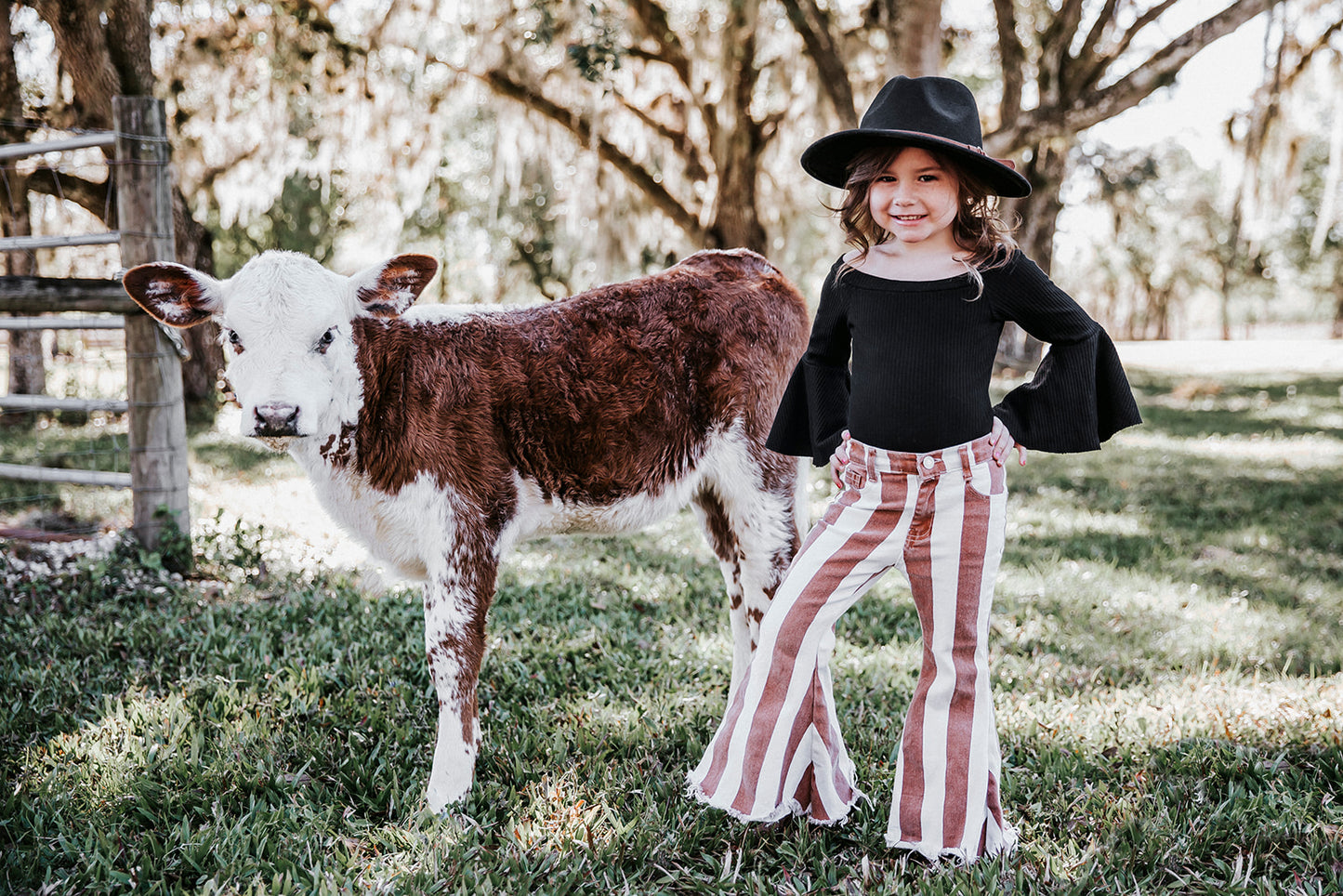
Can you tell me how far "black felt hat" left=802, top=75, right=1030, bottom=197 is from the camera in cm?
206

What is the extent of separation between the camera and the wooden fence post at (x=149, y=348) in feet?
14.5

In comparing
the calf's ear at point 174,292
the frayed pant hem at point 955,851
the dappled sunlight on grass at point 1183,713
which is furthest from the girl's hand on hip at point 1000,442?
the calf's ear at point 174,292

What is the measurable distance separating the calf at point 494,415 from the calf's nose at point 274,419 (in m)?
0.10

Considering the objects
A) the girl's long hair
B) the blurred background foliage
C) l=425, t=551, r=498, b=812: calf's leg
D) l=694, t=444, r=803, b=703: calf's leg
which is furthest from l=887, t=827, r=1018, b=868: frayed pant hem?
the blurred background foliage

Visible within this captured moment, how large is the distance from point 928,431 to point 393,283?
5.16 feet

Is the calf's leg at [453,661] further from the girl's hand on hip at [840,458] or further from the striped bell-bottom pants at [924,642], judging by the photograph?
the girl's hand on hip at [840,458]

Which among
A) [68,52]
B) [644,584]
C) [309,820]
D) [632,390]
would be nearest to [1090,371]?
[632,390]

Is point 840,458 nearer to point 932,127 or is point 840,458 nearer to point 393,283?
point 932,127

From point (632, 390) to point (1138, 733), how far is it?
2117mm

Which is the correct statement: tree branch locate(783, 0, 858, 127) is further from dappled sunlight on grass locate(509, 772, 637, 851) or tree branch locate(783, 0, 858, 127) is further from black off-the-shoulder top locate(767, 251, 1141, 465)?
dappled sunlight on grass locate(509, 772, 637, 851)

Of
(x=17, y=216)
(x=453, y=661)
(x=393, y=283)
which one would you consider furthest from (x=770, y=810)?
(x=17, y=216)

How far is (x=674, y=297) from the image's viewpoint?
9.66ft

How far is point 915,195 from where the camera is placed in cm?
214

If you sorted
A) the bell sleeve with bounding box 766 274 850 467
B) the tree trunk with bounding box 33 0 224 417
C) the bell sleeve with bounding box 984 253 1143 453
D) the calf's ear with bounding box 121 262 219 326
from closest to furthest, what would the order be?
the bell sleeve with bounding box 984 253 1143 453
the bell sleeve with bounding box 766 274 850 467
the calf's ear with bounding box 121 262 219 326
the tree trunk with bounding box 33 0 224 417
